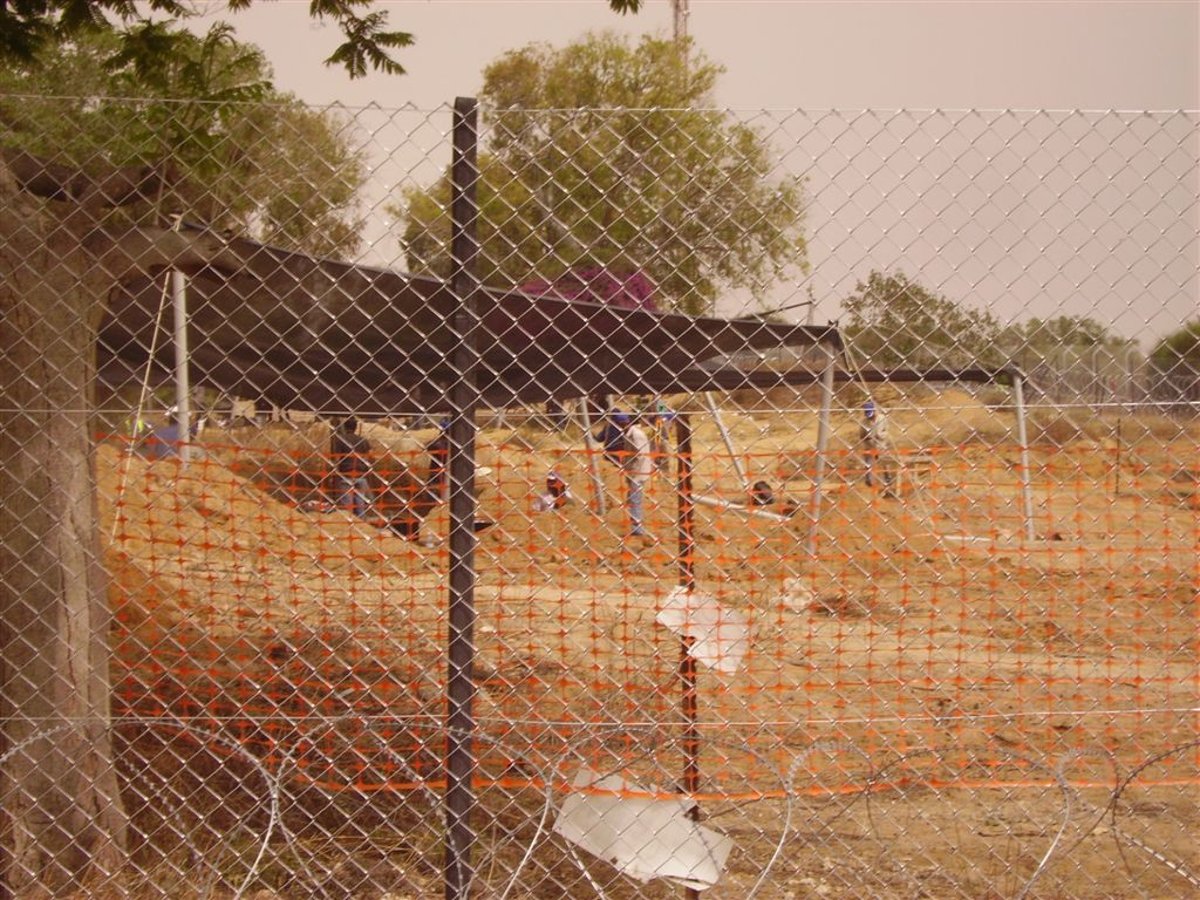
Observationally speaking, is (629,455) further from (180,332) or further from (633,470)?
(180,332)

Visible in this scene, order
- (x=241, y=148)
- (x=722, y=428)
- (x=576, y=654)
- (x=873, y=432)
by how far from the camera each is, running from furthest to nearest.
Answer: (x=576, y=654) → (x=722, y=428) → (x=873, y=432) → (x=241, y=148)

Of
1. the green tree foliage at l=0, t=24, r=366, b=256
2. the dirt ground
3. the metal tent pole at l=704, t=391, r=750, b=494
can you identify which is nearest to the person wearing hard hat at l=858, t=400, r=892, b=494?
the dirt ground

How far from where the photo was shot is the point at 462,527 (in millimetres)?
3330

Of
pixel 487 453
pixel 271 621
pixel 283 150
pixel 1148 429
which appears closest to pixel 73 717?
pixel 283 150

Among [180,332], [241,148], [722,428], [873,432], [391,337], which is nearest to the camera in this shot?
[241,148]

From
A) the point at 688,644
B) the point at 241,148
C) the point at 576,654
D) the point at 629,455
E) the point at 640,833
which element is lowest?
the point at 640,833

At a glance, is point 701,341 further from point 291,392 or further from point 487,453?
point 487,453

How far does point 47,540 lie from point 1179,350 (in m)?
3.27

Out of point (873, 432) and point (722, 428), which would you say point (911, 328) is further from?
point (722, 428)

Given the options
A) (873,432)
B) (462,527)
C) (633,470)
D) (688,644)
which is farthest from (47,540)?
(873,432)

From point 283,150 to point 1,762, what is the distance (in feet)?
6.30

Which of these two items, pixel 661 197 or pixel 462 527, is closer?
→ pixel 462 527

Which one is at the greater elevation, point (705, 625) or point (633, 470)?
point (633, 470)

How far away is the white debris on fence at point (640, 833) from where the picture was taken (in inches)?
144
